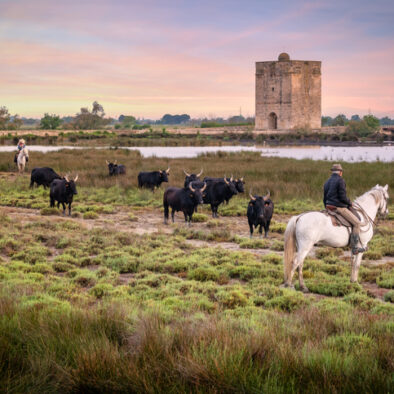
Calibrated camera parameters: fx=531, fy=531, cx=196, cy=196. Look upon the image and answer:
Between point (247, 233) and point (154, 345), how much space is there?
388 inches

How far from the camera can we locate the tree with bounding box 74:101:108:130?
416 ft

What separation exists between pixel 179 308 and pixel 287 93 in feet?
252

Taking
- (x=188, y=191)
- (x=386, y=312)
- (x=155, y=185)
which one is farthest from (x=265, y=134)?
(x=386, y=312)

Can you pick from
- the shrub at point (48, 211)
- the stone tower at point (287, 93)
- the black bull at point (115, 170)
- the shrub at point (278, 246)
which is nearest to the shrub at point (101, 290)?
the shrub at point (278, 246)

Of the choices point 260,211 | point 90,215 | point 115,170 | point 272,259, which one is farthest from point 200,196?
point 115,170

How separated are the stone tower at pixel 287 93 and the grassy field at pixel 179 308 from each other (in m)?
64.9

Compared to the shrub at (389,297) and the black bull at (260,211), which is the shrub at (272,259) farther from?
the shrub at (389,297)

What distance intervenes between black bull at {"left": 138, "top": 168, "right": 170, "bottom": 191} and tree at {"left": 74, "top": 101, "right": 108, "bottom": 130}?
107158mm

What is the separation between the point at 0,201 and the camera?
19.4 metres

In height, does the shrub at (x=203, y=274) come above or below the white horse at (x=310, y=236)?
below

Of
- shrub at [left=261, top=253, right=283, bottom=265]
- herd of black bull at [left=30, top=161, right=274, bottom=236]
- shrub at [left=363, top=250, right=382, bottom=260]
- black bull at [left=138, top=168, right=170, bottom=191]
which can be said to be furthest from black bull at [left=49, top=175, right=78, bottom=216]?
shrub at [left=363, top=250, right=382, bottom=260]

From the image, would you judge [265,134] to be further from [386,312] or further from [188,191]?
[386,312]

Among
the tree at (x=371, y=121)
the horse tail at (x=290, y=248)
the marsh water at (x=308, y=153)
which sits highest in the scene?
the tree at (x=371, y=121)

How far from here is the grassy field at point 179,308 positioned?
380cm
